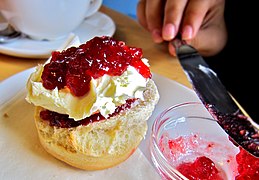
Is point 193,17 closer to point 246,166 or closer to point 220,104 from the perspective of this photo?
point 220,104

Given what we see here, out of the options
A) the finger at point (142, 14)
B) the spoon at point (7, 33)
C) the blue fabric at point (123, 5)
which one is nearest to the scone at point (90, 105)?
the spoon at point (7, 33)

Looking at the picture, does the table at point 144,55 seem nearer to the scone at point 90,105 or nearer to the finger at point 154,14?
the finger at point 154,14

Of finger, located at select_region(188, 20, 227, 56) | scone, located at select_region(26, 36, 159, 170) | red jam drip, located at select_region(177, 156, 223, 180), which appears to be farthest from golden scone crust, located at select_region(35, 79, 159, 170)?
finger, located at select_region(188, 20, 227, 56)

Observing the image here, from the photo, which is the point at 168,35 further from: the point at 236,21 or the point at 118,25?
the point at 236,21

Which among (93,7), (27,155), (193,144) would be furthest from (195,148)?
(93,7)

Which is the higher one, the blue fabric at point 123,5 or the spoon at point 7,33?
the spoon at point 7,33

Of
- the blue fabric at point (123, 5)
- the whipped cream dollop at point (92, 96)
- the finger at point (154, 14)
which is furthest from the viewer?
the blue fabric at point (123, 5)
